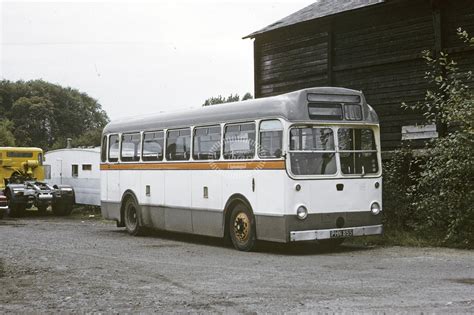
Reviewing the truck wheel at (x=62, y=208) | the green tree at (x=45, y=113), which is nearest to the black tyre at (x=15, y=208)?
the truck wheel at (x=62, y=208)

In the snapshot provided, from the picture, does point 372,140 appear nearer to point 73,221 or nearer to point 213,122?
point 213,122

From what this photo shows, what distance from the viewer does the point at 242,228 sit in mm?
13984

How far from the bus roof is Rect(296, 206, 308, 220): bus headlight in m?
1.56

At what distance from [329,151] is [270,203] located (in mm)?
1473

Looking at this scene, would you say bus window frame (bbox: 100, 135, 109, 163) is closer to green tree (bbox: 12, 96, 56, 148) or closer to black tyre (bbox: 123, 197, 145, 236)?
black tyre (bbox: 123, 197, 145, 236)

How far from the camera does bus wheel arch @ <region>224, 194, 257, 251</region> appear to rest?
13664mm

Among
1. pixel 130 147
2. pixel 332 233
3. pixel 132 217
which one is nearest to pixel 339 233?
pixel 332 233

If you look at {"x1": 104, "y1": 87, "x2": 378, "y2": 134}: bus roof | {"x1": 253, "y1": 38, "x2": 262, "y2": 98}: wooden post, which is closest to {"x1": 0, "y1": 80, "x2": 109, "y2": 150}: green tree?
{"x1": 253, "y1": 38, "x2": 262, "y2": 98}: wooden post

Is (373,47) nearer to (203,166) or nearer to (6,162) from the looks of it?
(203,166)

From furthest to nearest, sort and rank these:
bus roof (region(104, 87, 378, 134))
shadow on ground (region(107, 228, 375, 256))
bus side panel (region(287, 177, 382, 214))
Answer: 1. shadow on ground (region(107, 228, 375, 256))
2. bus roof (region(104, 87, 378, 134))
3. bus side panel (region(287, 177, 382, 214))

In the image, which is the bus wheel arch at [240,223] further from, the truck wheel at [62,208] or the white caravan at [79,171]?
the white caravan at [79,171]

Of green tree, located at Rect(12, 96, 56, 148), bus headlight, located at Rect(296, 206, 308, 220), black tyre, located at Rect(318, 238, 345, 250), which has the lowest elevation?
black tyre, located at Rect(318, 238, 345, 250)

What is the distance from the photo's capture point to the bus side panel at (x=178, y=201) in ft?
51.7

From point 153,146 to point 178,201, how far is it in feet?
5.49
